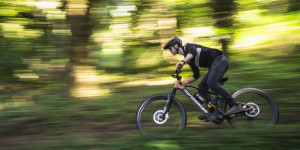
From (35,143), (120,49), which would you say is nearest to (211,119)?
(35,143)

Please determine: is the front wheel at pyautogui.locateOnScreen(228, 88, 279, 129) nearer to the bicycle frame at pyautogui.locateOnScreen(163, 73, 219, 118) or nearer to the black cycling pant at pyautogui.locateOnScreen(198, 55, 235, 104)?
the black cycling pant at pyautogui.locateOnScreen(198, 55, 235, 104)

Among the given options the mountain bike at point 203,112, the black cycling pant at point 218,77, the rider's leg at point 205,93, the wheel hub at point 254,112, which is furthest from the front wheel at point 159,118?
the wheel hub at point 254,112

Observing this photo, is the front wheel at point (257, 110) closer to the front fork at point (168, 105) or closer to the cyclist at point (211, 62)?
the cyclist at point (211, 62)

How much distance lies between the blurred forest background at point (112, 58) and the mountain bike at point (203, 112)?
0.40 metres

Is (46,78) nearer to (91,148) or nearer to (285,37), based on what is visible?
(91,148)

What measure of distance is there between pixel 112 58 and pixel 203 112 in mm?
4829

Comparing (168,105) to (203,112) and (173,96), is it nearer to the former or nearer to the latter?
(173,96)

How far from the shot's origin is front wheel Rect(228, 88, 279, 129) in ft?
14.5

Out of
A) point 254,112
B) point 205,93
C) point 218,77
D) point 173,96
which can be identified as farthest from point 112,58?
point 254,112

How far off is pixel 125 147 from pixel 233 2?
20.0 feet

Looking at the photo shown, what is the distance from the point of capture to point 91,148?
4.37 metres

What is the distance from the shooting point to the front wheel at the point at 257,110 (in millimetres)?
4422

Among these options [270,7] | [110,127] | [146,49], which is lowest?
[110,127]

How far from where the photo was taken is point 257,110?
4434 mm
